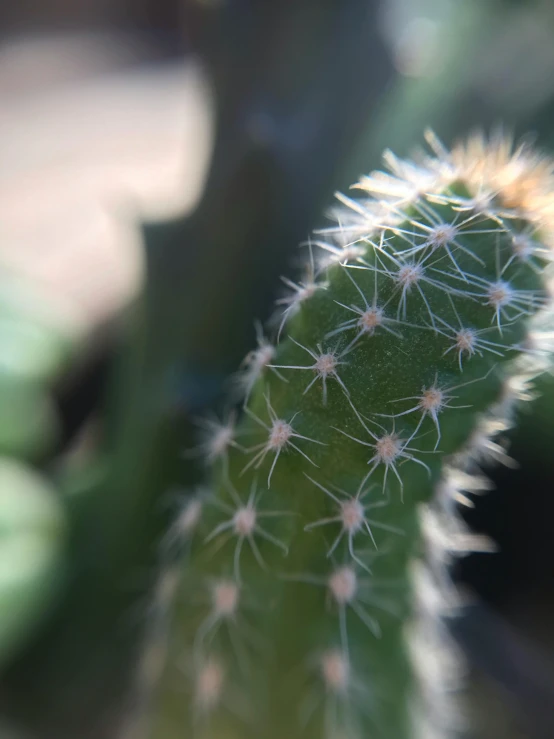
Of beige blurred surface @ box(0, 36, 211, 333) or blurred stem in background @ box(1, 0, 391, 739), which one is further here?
beige blurred surface @ box(0, 36, 211, 333)

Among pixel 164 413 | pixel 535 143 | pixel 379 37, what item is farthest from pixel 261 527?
pixel 535 143

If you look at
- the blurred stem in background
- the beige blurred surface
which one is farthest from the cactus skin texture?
the beige blurred surface

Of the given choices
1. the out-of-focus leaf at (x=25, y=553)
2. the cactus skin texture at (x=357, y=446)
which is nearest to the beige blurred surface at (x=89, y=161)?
the out-of-focus leaf at (x=25, y=553)

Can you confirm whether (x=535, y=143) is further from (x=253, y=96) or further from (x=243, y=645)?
(x=243, y=645)

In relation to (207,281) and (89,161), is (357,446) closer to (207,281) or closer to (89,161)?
(207,281)

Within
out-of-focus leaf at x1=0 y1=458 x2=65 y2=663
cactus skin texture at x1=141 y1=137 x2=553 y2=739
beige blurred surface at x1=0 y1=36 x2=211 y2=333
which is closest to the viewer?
cactus skin texture at x1=141 y1=137 x2=553 y2=739

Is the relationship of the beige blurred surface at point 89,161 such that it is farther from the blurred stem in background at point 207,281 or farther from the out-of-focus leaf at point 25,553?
the out-of-focus leaf at point 25,553

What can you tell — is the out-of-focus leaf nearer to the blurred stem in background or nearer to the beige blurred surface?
the blurred stem in background
